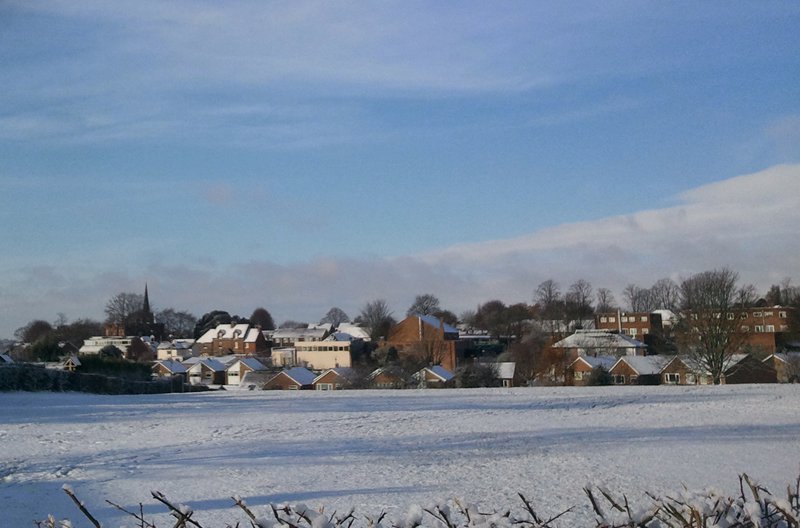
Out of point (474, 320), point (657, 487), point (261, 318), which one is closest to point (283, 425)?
point (657, 487)

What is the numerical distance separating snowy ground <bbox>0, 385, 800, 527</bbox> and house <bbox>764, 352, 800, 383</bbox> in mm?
19479

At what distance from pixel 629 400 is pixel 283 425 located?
1094 centimetres

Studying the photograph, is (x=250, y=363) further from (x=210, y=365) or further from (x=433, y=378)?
(x=433, y=378)

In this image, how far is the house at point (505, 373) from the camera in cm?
4559

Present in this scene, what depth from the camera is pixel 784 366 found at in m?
43.4

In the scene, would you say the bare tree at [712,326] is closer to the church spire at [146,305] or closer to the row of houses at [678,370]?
the row of houses at [678,370]

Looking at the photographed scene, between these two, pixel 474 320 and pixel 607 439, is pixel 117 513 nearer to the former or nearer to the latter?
pixel 607 439

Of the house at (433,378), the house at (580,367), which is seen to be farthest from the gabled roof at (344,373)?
the house at (580,367)

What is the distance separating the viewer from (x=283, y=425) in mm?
17250

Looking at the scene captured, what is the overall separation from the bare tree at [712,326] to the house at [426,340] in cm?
2460

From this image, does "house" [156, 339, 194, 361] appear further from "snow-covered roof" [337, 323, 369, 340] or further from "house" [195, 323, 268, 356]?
"snow-covered roof" [337, 323, 369, 340]

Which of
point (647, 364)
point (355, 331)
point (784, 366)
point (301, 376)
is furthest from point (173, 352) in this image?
point (784, 366)

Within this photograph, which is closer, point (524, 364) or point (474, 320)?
point (524, 364)

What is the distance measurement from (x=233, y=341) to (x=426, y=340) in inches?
1559
